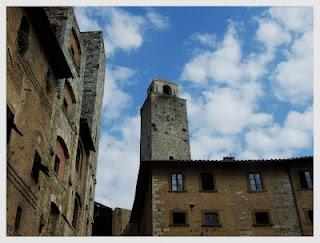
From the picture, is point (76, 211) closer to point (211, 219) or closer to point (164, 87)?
point (211, 219)

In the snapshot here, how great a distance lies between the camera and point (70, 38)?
60.3ft

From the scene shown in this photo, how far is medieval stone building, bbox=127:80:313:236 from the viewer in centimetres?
2347

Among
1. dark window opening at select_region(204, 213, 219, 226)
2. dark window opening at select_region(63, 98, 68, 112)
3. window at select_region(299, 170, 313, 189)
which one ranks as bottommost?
dark window opening at select_region(204, 213, 219, 226)

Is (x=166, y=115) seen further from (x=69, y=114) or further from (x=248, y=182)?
(x=69, y=114)

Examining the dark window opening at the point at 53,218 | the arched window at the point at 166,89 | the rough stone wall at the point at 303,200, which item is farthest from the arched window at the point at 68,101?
the arched window at the point at 166,89

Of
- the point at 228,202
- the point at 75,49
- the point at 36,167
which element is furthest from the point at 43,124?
the point at 228,202

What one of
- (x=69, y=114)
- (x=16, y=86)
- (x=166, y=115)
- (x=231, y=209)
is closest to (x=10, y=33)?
(x=16, y=86)

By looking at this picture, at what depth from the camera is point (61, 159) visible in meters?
17.1

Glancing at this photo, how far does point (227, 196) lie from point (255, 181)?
7.17 feet

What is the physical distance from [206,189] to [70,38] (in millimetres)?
12530

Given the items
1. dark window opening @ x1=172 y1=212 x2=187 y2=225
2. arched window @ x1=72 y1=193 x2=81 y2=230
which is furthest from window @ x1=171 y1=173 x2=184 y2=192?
arched window @ x1=72 y1=193 x2=81 y2=230

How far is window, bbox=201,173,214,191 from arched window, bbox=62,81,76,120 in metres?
10.3

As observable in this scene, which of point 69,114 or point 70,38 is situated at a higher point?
point 70,38

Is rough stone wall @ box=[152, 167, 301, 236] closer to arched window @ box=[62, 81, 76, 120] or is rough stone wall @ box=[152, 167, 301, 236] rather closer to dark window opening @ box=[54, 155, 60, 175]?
arched window @ box=[62, 81, 76, 120]
